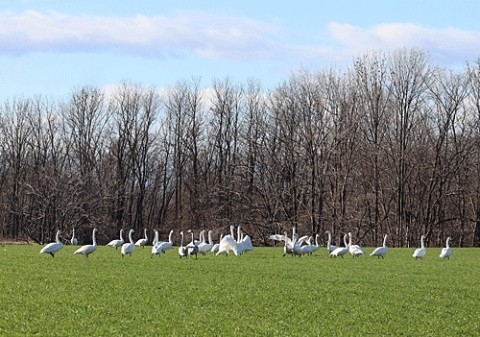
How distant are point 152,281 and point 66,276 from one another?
2.64 meters

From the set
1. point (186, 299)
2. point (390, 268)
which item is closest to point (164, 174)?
point (390, 268)

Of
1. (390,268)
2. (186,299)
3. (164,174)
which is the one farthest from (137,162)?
(186,299)

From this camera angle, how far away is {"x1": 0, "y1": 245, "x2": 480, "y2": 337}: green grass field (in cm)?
1488

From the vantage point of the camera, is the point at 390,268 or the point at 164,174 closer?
the point at 390,268

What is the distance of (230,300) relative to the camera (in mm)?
18562

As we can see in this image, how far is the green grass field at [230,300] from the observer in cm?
1488

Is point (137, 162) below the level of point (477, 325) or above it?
above

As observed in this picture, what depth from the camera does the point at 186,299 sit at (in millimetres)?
18422

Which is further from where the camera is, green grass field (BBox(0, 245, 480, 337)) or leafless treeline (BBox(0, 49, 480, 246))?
leafless treeline (BBox(0, 49, 480, 246))

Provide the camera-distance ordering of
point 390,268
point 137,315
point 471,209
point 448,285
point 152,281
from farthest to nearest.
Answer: point 471,209 → point 390,268 → point 448,285 → point 152,281 → point 137,315

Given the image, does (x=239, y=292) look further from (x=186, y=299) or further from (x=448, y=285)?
(x=448, y=285)

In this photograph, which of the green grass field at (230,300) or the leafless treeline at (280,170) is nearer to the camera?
the green grass field at (230,300)

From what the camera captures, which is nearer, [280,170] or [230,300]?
[230,300]

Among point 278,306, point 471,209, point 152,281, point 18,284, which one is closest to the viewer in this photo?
point 278,306
